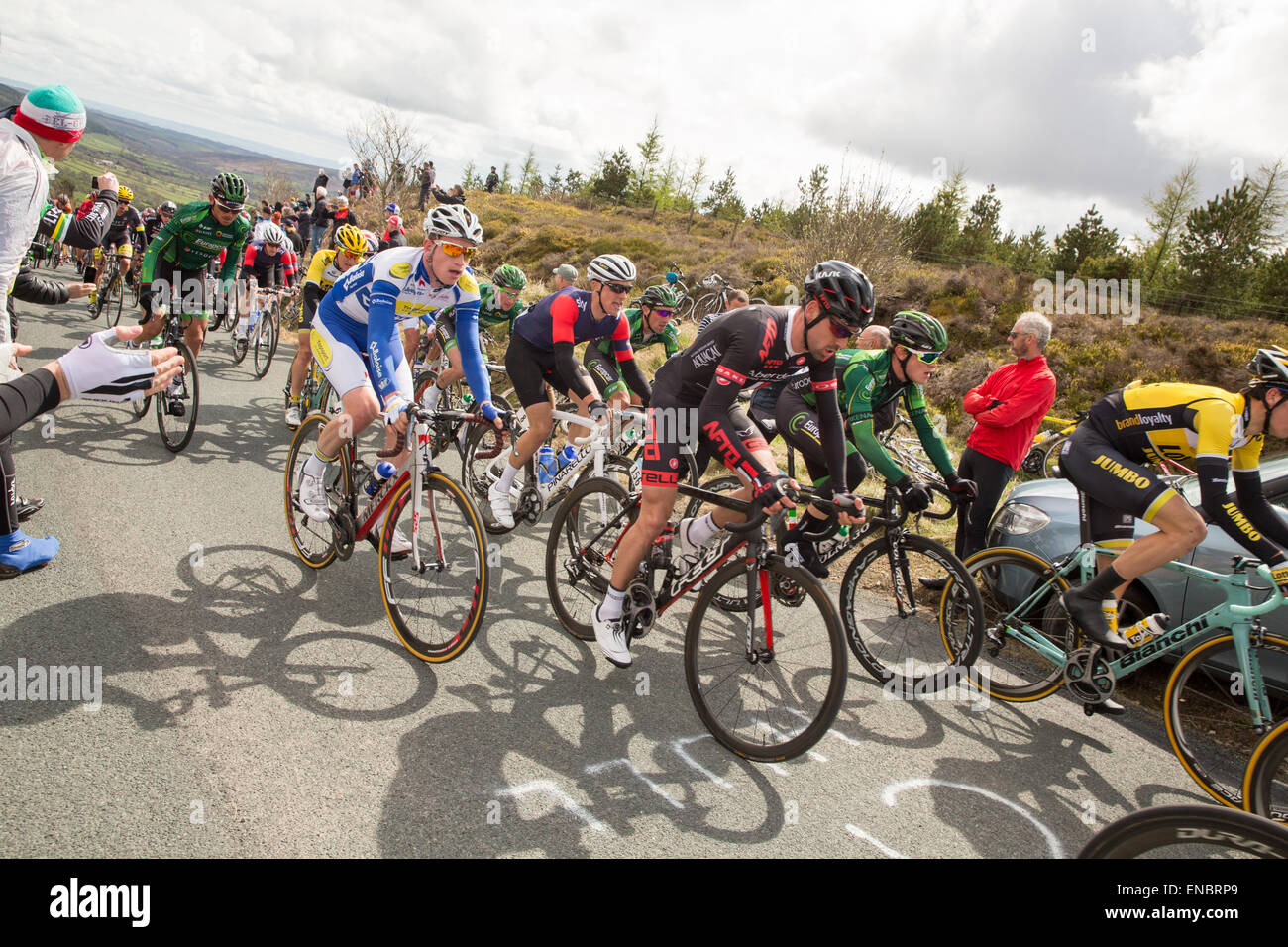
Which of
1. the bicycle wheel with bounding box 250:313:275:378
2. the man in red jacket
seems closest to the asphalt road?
the man in red jacket

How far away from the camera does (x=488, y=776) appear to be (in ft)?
10.7

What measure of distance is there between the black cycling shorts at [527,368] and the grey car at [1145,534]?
158 inches

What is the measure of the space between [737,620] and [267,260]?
435 inches

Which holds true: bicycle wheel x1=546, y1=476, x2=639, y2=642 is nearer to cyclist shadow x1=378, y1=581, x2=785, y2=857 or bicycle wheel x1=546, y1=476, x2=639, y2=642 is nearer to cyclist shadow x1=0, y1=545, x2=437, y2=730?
cyclist shadow x1=378, y1=581, x2=785, y2=857

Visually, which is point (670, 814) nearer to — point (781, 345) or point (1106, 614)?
point (781, 345)

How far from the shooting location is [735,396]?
3.80m

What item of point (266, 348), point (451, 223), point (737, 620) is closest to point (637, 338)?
point (451, 223)

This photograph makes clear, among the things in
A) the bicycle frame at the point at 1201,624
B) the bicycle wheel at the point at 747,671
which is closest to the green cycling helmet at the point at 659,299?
the bicycle wheel at the point at 747,671

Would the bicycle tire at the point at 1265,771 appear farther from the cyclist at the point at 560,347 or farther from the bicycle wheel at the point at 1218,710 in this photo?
the cyclist at the point at 560,347

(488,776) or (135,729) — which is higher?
(135,729)

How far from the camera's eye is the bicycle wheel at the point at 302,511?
4914mm

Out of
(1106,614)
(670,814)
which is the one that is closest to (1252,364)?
(1106,614)

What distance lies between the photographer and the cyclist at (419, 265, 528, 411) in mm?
8375
